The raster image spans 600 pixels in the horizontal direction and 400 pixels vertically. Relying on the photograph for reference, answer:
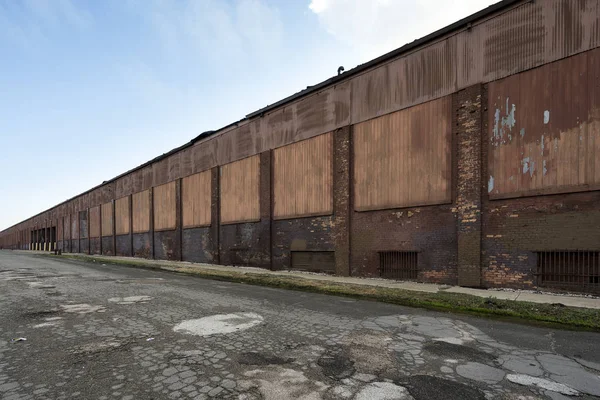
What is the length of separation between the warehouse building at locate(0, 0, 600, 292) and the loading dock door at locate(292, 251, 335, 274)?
2.3 inches

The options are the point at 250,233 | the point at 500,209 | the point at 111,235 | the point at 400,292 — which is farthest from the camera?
the point at 111,235

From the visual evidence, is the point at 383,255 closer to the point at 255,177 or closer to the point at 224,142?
the point at 255,177

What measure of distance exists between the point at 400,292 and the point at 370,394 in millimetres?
5855

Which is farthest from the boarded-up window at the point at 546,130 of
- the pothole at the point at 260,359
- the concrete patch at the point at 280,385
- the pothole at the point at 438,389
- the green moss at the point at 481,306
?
the concrete patch at the point at 280,385

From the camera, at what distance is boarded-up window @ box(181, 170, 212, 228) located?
836 inches

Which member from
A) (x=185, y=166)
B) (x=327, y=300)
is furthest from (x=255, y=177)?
(x=327, y=300)

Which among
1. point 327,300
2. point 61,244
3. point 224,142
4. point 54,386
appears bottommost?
point 61,244

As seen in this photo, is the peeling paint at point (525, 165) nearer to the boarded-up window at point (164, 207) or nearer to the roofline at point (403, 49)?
the roofline at point (403, 49)

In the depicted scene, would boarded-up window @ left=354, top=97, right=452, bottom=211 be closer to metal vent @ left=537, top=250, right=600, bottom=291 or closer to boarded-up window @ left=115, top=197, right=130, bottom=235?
metal vent @ left=537, top=250, right=600, bottom=291

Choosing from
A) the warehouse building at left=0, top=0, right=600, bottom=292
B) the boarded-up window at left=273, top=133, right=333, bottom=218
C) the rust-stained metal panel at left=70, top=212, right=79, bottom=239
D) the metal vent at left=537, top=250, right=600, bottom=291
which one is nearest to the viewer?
the metal vent at left=537, top=250, right=600, bottom=291

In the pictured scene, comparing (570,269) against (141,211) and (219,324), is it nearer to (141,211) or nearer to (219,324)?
(219,324)

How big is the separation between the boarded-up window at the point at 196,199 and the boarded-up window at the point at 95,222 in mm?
19994

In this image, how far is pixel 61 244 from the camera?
1956 inches

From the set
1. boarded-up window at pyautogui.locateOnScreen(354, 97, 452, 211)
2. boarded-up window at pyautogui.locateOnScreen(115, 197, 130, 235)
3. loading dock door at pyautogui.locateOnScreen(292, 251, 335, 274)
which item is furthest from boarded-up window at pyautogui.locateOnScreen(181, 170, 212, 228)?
boarded-up window at pyautogui.locateOnScreen(354, 97, 452, 211)
